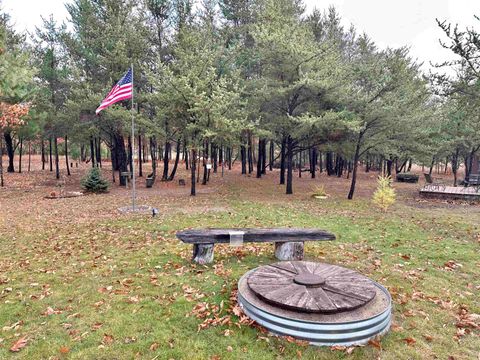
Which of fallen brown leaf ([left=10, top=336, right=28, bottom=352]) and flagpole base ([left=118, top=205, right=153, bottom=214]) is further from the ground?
flagpole base ([left=118, top=205, right=153, bottom=214])

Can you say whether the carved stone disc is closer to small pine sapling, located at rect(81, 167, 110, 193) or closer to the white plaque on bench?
the white plaque on bench

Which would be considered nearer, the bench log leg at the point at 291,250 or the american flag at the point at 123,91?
the bench log leg at the point at 291,250

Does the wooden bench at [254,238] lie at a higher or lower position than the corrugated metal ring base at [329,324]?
higher

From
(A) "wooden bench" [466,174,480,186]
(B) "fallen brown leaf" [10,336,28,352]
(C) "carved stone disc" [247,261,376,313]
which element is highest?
(A) "wooden bench" [466,174,480,186]

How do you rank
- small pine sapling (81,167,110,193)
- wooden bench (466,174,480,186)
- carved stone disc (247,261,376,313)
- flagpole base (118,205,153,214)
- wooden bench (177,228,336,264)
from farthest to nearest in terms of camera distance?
wooden bench (466,174,480,186), small pine sapling (81,167,110,193), flagpole base (118,205,153,214), wooden bench (177,228,336,264), carved stone disc (247,261,376,313)

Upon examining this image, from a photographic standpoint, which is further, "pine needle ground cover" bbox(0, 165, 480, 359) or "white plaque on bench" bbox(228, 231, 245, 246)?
"white plaque on bench" bbox(228, 231, 245, 246)

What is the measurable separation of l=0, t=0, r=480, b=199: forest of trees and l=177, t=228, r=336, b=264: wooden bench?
681 cm

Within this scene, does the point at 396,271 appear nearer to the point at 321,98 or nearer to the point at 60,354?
the point at 60,354

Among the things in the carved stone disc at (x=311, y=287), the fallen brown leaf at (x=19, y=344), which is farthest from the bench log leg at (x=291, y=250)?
the fallen brown leaf at (x=19, y=344)

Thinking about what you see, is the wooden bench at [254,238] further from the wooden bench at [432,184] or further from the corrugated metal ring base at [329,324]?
the wooden bench at [432,184]

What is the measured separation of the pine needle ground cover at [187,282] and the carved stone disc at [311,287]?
422 mm

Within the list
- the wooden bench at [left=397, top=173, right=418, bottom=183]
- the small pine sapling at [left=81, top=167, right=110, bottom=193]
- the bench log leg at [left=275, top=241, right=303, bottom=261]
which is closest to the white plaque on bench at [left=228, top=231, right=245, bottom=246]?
the bench log leg at [left=275, top=241, right=303, bottom=261]

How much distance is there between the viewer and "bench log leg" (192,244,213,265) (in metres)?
6.25

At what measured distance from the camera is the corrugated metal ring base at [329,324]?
365 cm
